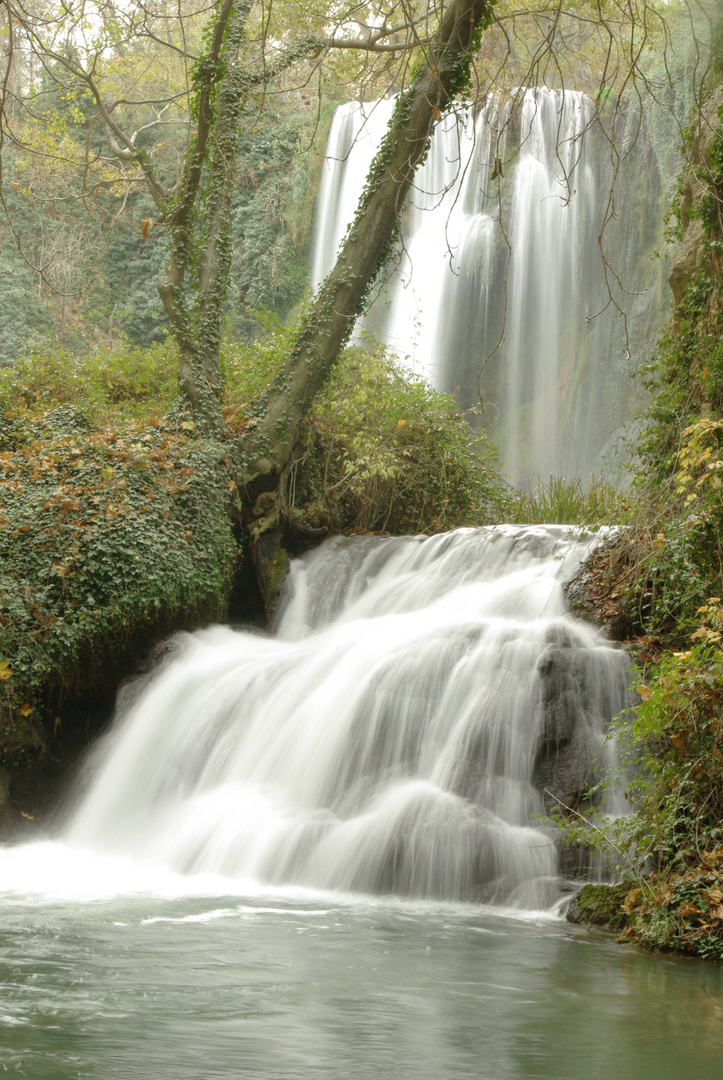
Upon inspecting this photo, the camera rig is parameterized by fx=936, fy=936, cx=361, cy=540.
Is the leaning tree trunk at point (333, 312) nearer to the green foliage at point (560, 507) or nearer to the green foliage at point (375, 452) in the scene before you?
the green foliage at point (375, 452)

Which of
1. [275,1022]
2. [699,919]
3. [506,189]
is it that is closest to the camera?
[275,1022]

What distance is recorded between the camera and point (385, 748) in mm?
7129

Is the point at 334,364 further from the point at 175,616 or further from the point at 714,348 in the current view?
the point at 714,348

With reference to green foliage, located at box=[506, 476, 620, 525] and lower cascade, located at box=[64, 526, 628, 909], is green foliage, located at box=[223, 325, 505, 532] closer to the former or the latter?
green foliage, located at box=[506, 476, 620, 525]

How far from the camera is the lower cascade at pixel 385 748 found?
20.2 feet

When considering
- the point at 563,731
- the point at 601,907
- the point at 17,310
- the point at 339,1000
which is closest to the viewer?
the point at 339,1000

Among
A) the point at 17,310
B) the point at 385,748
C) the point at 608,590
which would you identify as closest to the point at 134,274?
the point at 17,310

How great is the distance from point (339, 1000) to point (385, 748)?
11.4 feet

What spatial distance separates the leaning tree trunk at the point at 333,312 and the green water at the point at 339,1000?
7.11 m

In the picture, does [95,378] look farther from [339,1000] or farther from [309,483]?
[339,1000]

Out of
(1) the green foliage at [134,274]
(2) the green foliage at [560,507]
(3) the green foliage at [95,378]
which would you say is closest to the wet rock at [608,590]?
(2) the green foliage at [560,507]

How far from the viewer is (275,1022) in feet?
10.9

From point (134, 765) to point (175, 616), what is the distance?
2033 mm

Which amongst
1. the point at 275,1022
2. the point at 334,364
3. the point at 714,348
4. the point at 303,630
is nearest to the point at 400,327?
the point at 334,364
